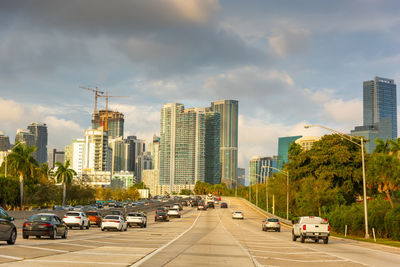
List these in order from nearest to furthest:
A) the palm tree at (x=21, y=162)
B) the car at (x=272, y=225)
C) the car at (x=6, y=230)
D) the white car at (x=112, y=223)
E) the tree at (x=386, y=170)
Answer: the car at (x=6, y=230) → the white car at (x=112, y=223) → the tree at (x=386, y=170) → the car at (x=272, y=225) → the palm tree at (x=21, y=162)

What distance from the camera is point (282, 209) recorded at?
102 m

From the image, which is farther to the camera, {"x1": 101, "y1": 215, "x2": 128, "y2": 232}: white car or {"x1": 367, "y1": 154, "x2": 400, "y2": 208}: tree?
{"x1": 367, "y1": 154, "x2": 400, "y2": 208}: tree

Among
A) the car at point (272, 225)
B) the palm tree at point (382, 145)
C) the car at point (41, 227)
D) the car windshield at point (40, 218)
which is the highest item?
the palm tree at point (382, 145)

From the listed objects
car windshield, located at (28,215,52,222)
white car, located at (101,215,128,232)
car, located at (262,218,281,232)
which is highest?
car windshield, located at (28,215,52,222)

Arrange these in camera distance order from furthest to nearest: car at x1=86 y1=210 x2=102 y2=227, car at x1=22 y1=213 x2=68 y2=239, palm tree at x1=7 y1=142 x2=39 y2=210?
palm tree at x1=7 y1=142 x2=39 y2=210
car at x1=86 y1=210 x2=102 y2=227
car at x1=22 y1=213 x2=68 y2=239

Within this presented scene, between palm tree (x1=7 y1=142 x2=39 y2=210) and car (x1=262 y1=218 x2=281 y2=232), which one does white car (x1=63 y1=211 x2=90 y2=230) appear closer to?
car (x1=262 y1=218 x2=281 y2=232)

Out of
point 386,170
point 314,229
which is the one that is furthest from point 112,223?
point 386,170

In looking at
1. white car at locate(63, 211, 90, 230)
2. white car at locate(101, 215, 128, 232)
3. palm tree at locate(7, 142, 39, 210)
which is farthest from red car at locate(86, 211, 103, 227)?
palm tree at locate(7, 142, 39, 210)

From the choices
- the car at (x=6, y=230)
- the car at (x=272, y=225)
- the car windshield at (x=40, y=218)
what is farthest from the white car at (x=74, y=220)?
the car at (x=6, y=230)

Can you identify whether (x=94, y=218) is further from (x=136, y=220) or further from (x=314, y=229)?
(x=314, y=229)

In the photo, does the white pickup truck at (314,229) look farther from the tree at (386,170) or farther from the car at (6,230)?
the tree at (386,170)

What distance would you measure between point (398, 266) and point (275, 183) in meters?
85.4

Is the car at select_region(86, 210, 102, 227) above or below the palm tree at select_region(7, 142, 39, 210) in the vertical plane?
below

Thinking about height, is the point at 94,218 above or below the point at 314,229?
below
